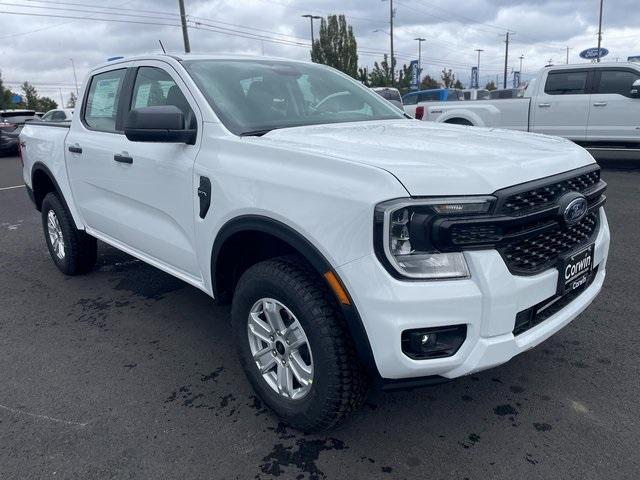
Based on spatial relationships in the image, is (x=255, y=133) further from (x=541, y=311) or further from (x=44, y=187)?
(x=44, y=187)

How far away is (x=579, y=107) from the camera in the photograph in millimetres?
10383

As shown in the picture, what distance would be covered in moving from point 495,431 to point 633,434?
1.99ft

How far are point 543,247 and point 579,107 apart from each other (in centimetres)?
935

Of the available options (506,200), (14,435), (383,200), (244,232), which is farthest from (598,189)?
(14,435)

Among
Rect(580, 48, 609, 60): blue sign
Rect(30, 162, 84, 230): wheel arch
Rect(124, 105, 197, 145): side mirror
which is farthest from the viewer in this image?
Rect(580, 48, 609, 60): blue sign

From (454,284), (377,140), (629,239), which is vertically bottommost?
(629,239)

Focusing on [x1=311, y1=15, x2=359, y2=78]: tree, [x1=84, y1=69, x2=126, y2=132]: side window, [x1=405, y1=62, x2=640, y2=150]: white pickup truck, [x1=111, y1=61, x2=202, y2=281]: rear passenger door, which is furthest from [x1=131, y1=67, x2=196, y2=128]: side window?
[x1=311, y1=15, x2=359, y2=78]: tree

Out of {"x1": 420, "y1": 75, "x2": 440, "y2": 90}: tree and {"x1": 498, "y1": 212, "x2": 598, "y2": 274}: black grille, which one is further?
{"x1": 420, "y1": 75, "x2": 440, "y2": 90}: tree

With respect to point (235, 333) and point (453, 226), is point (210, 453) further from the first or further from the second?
point (453, 226)

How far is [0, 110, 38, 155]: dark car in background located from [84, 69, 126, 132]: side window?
14.6m

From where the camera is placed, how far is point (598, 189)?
8.85 feet

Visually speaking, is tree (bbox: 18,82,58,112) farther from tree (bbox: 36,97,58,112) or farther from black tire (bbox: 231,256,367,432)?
black tire (bbox: 231,256,367,432)

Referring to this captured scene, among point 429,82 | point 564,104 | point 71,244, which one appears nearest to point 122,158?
point 71,244

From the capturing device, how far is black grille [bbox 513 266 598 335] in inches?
87.6
